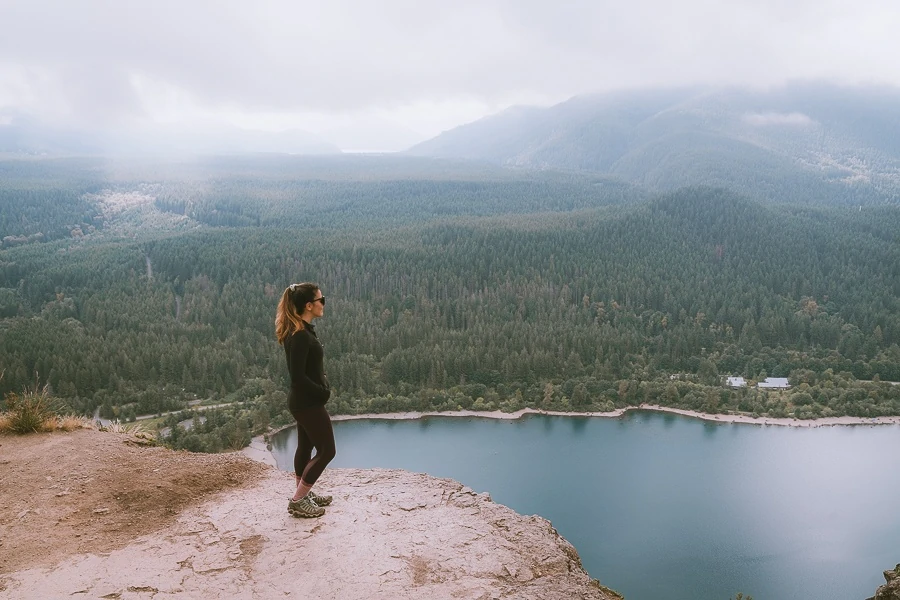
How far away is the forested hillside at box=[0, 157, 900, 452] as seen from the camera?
63.5m

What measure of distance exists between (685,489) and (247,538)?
44.9 metres

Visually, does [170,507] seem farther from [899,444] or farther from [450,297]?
[450,297]

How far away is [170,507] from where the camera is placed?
8844 mm

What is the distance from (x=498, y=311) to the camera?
3386 inches

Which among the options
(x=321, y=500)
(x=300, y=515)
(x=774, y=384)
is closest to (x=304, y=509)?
(x=300, y=515)

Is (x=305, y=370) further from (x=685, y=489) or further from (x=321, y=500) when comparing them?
(x=685, y=489)

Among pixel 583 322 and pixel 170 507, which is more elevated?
pixel 170 507

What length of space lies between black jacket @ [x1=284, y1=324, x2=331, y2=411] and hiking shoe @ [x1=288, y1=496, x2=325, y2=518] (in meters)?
1.39

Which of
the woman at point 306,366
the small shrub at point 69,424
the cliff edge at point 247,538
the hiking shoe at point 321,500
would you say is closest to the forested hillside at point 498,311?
the small shrub at point 69,424

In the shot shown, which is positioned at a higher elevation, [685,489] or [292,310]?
[292,310]

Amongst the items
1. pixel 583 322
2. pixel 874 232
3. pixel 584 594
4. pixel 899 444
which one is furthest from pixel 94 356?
pixel 874 232

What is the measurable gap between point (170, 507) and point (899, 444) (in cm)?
6477

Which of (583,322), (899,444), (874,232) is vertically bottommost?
(899,444)

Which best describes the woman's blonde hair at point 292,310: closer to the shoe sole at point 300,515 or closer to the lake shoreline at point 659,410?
the shoe sole at point 300,515
